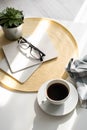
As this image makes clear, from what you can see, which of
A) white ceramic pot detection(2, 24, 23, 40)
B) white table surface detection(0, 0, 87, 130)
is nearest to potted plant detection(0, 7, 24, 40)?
white ceramic pot detection(2, 24, 23, 40)

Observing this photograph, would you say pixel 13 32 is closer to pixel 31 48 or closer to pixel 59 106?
pixel 31 48

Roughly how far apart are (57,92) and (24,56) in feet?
0.67

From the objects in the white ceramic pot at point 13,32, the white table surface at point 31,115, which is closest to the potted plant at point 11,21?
the white ceramic pot at point 13,32

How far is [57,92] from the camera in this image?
646mm

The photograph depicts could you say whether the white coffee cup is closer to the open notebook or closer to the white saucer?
the white saucer

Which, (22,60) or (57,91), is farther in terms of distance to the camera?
(22,60)

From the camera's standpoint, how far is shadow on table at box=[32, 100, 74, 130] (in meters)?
0.63

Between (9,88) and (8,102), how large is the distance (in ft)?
0.15

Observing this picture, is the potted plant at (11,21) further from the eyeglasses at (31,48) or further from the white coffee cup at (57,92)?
the white coffee cup at (57,92)

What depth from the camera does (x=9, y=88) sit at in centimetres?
72

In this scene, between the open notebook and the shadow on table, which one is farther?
the open notebook

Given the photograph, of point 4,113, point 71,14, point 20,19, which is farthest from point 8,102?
point 71,14

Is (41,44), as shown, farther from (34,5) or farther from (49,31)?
(34,5)

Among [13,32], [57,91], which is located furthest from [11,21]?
[57,91]
